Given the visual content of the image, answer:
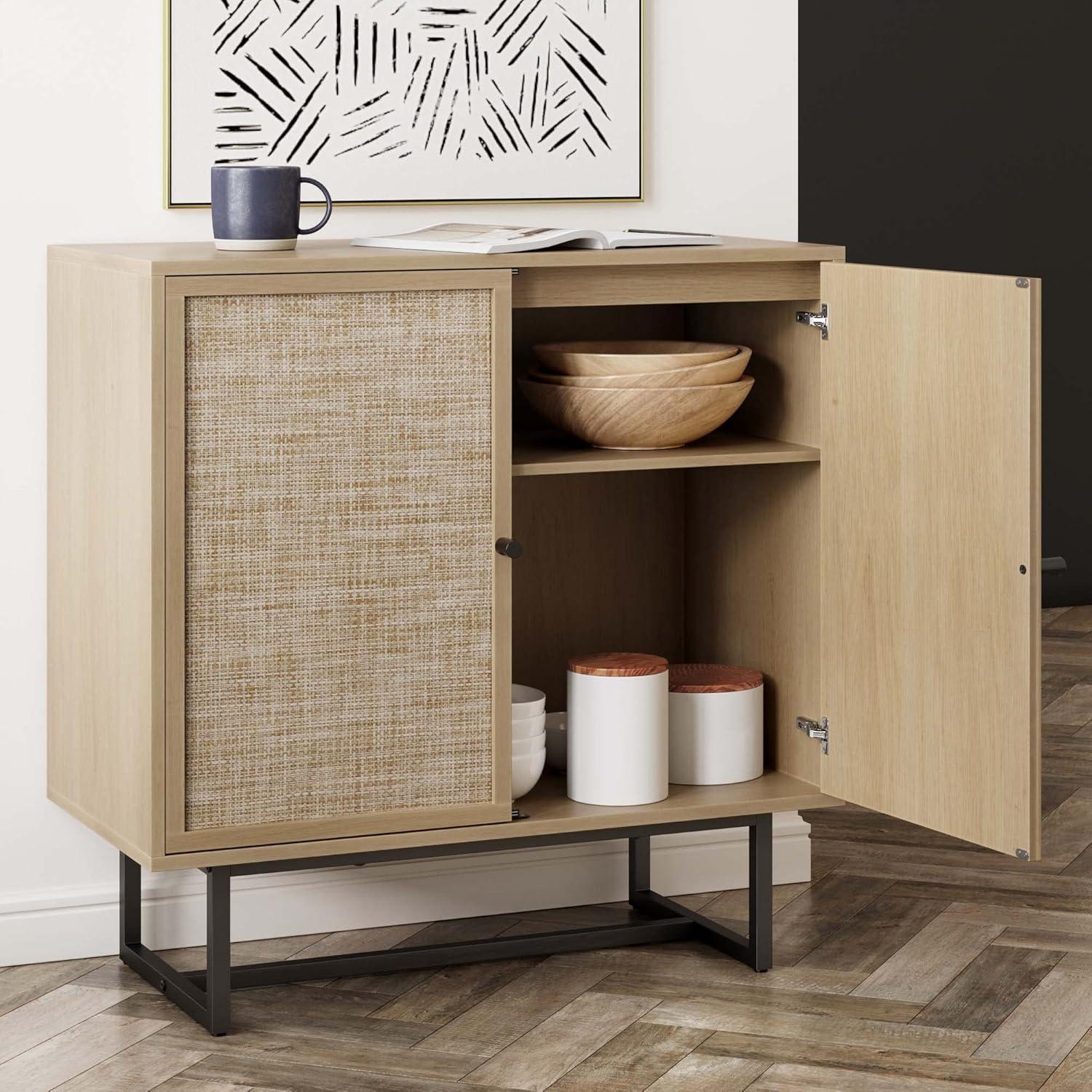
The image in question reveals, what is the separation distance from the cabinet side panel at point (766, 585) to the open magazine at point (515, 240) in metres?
0.42

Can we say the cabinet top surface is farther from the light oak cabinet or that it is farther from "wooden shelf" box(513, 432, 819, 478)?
"wooden shelf" box(513, 432, 819, 478)

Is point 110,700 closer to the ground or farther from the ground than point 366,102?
closer to the ground

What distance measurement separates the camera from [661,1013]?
276 centimetres

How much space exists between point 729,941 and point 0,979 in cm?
116

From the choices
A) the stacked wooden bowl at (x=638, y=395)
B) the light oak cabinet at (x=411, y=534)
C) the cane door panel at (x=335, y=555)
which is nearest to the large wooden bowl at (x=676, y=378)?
the stacked wooden bowl at (x=638, y=395)

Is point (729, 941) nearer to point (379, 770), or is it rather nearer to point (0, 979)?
point (379, 770)

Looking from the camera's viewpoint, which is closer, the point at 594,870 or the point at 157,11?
the point at 157,11

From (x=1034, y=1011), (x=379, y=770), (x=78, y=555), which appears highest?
(x=78, y=555)

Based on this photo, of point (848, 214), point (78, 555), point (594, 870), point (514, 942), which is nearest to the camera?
point (78, 555)

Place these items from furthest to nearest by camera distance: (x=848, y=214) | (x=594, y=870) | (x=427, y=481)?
1. (x=848, y=214)
2. (x=594, y=870)
3. (x=427, y=481)

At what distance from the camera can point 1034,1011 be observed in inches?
108

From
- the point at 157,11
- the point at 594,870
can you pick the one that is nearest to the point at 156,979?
the point at 594,870

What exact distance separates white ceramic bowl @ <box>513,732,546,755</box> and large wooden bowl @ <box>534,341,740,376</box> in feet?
1.84

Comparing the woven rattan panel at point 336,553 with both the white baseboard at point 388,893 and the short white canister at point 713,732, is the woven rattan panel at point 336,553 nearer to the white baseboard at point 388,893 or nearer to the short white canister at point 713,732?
the short white canister at point 713,732
